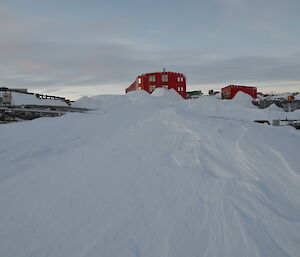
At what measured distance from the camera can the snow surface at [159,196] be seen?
12.4ft

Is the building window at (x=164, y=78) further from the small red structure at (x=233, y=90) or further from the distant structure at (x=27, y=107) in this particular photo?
the distant structure at (x=27, y=107)

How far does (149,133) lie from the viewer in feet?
26.6

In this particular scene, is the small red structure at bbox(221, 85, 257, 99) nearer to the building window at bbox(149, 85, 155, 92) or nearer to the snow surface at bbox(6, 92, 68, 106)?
the building window at bbox(149, 85, 155, 92)

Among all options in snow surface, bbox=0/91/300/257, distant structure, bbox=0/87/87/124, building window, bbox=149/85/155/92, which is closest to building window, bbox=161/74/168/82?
building window, bbox=149/85/155/92

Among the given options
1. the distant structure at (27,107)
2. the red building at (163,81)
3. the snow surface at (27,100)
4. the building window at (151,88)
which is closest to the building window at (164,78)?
the red building at (163,81)

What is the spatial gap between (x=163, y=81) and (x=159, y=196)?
35.1 m

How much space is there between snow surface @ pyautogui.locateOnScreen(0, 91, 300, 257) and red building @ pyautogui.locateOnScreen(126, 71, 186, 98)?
103 feet

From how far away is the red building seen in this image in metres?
38.5

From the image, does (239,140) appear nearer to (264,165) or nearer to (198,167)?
(264,165)

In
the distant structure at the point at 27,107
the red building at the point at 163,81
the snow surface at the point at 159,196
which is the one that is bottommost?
the snow surface at the point at 159,196

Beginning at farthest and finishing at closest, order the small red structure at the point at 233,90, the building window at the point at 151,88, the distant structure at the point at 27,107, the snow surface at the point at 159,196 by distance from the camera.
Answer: the small red structure at the point at 233,90 < the building window at the point at 151,88 < the distant structure at the point at 27,107 < the snow surface at the point at 159,196

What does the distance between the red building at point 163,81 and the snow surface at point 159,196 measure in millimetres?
31413

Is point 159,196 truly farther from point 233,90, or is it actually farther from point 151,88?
point 233,90

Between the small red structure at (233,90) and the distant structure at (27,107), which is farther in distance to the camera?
the small red structure at (233,90)
